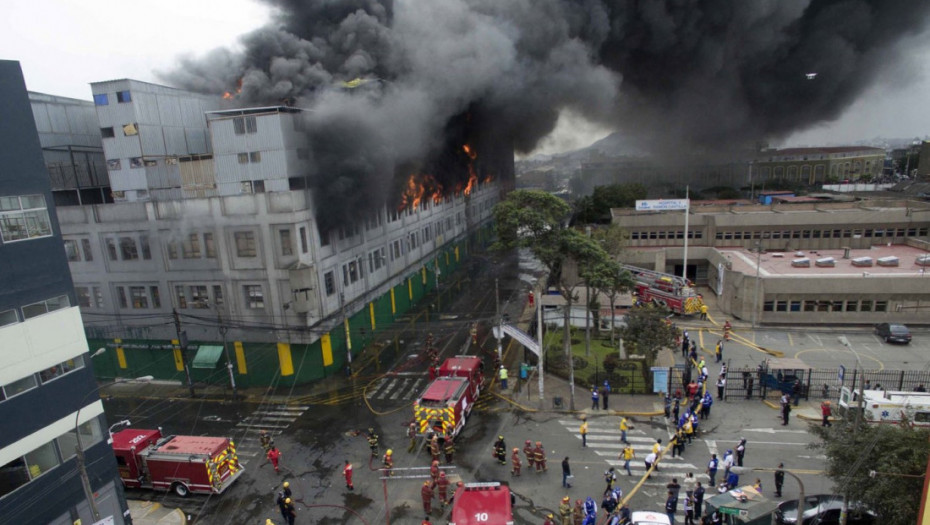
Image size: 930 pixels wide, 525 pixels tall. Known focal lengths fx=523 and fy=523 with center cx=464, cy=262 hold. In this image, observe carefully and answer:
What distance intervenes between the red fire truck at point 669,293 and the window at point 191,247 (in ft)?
77.5

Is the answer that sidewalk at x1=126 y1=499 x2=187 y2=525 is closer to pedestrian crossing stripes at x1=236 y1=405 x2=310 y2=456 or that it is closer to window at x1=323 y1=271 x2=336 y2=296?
pedestrian crossing stripes at x1=236 y1=405 x2=310 y2=456

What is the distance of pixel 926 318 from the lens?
28.4 meters

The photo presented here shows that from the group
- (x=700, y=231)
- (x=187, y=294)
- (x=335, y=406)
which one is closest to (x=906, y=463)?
(x=335, y=406)

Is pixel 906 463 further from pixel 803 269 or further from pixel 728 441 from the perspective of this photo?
pixel 803 269

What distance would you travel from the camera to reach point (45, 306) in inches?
524

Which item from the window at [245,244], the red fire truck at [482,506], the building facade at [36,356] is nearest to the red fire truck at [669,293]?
the red fire truck at [482,506]

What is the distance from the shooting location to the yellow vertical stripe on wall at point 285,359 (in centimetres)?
2499

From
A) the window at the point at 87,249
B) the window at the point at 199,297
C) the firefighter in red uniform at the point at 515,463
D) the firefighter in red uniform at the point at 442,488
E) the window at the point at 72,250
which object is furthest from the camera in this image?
the window at the point at 72,250

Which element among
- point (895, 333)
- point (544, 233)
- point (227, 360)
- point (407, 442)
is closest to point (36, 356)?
point (407, 442)

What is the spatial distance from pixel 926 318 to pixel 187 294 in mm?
38943

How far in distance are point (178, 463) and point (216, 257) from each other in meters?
11.4

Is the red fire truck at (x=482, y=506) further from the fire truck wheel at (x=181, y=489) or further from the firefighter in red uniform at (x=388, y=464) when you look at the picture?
the fire truck wheel at (x=181, y=489)

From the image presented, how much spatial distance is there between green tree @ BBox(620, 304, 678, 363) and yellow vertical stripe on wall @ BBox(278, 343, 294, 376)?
1572cm

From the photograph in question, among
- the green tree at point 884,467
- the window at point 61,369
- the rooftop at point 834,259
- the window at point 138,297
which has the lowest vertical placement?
the rooftop at point 834,259
